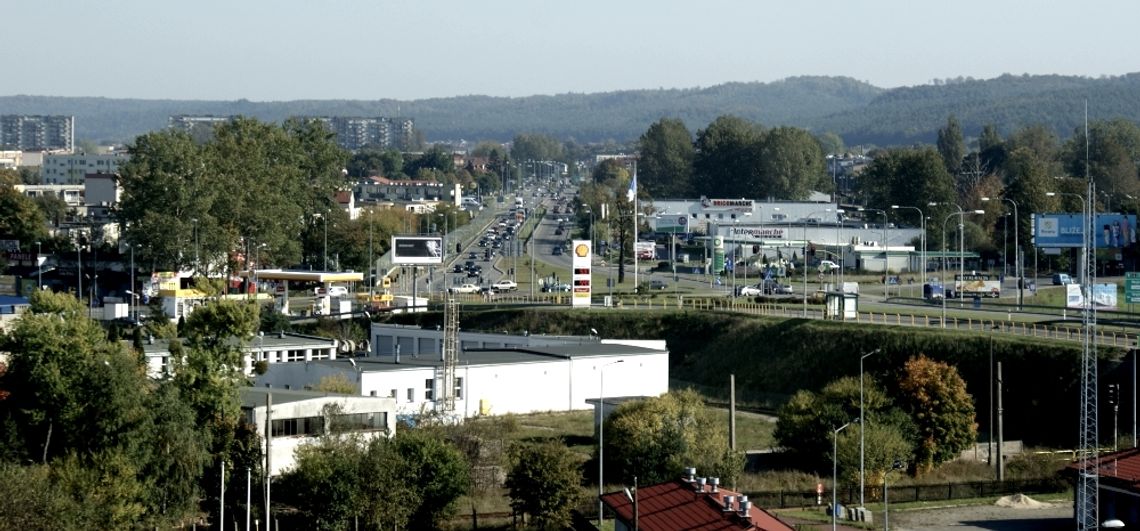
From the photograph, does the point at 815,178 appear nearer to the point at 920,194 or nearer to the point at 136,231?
the point at 920,194

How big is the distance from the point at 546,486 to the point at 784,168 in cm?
13366

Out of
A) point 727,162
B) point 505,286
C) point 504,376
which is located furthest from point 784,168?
point 504,376

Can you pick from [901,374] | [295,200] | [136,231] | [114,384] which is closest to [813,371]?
[901,374]

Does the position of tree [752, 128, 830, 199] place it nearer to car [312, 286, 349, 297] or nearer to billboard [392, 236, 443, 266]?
car [312, 286, 349, 297]

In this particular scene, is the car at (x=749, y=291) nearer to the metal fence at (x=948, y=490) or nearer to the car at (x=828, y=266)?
the car at (x=828, y=266)

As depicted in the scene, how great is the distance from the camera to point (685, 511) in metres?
35.5

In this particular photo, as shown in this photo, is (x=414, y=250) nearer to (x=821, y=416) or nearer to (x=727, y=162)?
(x=821, y=416)

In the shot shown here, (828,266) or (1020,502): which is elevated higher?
(828,266)

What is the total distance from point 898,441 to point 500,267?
72.0 metres

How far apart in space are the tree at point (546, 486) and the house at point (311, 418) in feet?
16.5

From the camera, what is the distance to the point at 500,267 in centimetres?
11775

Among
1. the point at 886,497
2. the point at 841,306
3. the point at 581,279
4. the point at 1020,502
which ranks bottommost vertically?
the point at 1020,502

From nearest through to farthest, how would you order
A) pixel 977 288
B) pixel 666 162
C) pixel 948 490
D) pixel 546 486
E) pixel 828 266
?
pixel 546 486, pixel 948 490, pixel 977 288, pixel 828 266, pixel 666 162

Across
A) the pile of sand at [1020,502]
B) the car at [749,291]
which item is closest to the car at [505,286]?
the car at [749,291]
